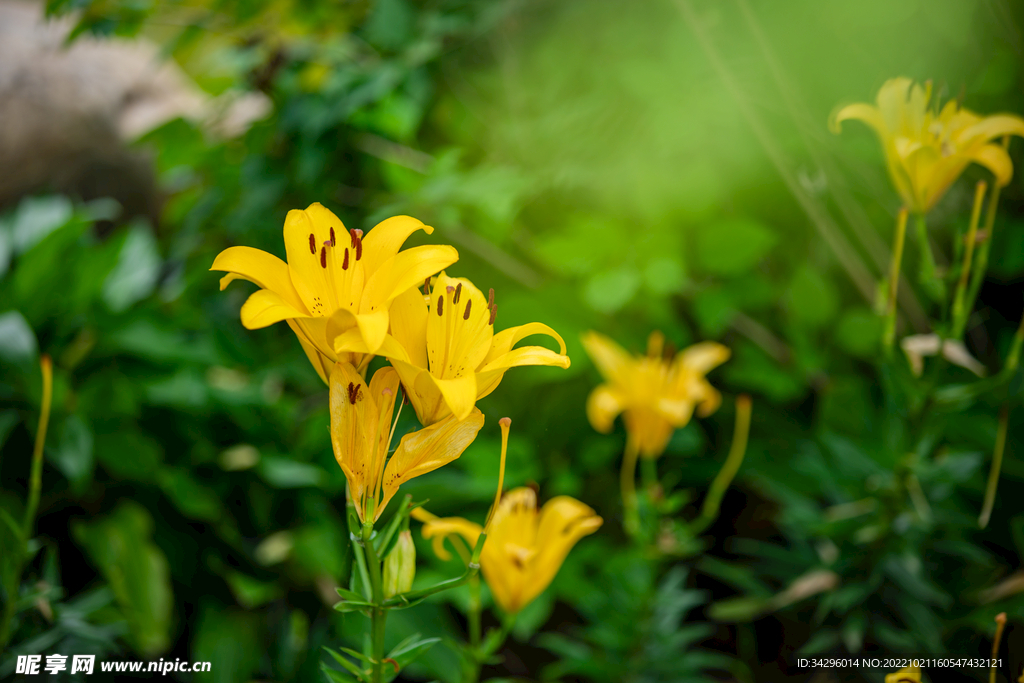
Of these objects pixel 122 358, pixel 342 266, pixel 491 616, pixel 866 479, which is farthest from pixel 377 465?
pixel 122 358

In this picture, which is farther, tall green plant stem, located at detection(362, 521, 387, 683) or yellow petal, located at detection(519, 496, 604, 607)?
yellow petal, located at detection(519, 496, 604, 607)

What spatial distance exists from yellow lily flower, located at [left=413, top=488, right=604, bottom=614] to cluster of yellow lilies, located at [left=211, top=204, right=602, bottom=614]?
0.33ft

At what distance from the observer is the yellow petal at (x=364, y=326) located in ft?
0.72

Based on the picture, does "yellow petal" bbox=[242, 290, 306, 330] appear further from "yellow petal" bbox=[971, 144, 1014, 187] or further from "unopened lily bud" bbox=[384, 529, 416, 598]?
"yellow petal" bbox=[971, 144, 1014, 187]

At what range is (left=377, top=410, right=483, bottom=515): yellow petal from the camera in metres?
0.26

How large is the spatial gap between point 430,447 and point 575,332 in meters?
0.48

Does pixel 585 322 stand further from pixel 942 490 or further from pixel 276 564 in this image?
pixel 276 564

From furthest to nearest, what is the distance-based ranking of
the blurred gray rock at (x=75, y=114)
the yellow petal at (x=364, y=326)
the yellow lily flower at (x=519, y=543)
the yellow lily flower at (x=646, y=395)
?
the blurred gray rock at (x=75, y=114), the yellow lily flower at (x=646, y=395), the yellow lily flower at (x=519, y=543), the yellow petal at (x=364, y=326)

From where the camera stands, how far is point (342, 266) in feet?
0.88

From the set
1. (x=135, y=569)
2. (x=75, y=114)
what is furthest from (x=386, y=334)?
(x=75, y=114)

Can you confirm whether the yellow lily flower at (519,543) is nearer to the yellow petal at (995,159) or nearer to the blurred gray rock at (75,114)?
the yellow petal at (995,159)

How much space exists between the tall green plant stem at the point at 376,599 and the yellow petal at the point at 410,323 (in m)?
0.08

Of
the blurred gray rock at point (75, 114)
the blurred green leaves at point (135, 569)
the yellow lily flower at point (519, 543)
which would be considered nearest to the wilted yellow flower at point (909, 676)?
the yellow lily flower at point (519, 543)

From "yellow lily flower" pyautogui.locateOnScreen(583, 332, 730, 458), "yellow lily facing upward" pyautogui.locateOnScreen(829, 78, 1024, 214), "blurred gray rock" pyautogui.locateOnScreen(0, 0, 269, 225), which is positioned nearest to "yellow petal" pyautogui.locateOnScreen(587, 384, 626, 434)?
"yellow lily flower" pyautogui.locateOnScreen(583, 332, 730, 458)
